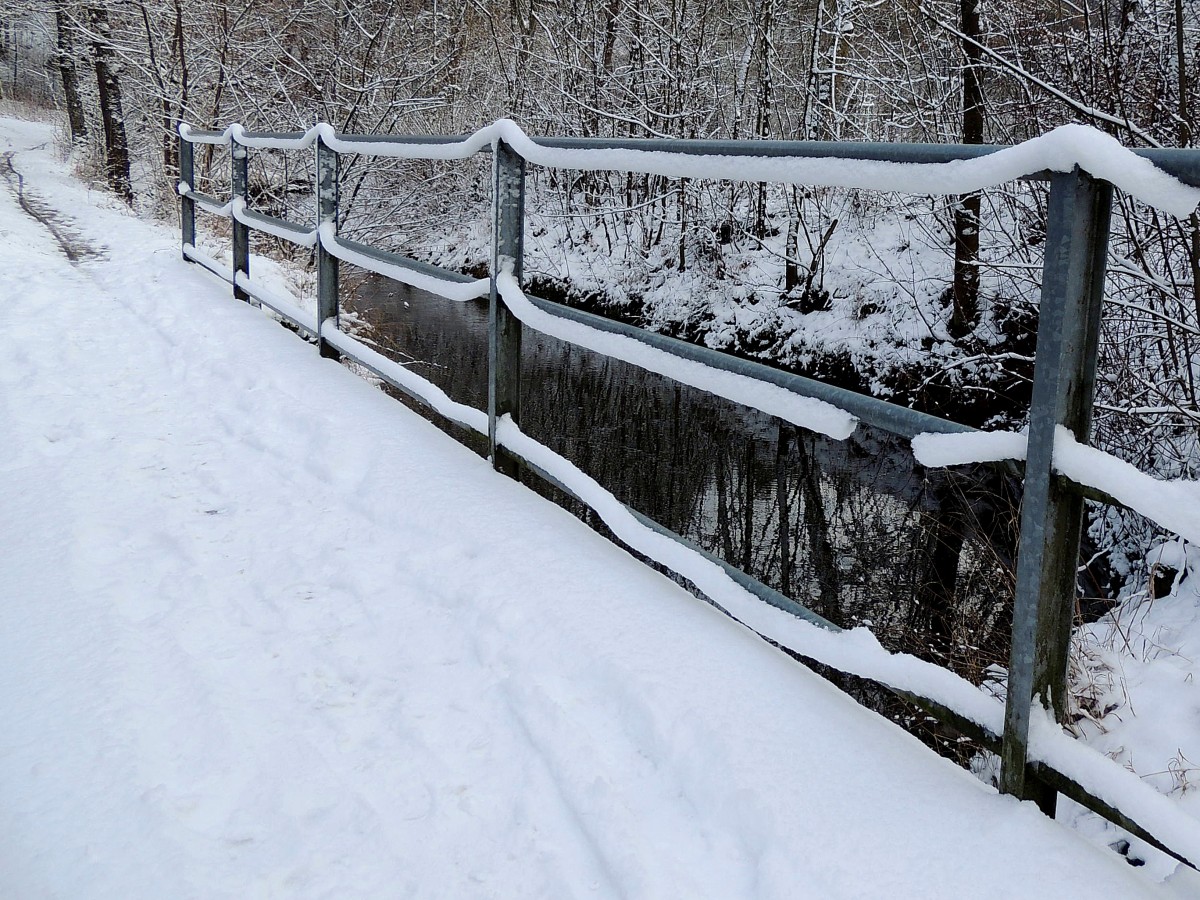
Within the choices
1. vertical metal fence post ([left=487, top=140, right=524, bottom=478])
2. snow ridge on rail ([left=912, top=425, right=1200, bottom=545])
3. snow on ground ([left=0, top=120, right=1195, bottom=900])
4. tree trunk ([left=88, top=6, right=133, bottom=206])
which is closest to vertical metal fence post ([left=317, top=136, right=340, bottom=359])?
snow on ground ([left=0, top=120, right=1195, bottom=900])

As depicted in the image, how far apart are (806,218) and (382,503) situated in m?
10.9

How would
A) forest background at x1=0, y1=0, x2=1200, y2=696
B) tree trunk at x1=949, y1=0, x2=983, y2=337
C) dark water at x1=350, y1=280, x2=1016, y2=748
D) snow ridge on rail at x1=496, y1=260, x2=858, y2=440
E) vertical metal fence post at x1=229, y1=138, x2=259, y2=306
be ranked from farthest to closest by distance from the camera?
tree trunk at x1=949, y1=0, x2=983, y2=337 → vertical metal fence post at x1=229, y1=138, x2=259, y2=306 → forest background at x1=0, y1=0, x2=1200, y2=696 → dark water at x1=350, y1=280, x2=1016, y2=748 → snow ridge on rail at x1=496, y1=260, x2=858, y2=440

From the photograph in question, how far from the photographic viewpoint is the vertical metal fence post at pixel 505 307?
3.74m

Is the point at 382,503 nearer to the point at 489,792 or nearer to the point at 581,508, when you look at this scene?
the point at 489,792

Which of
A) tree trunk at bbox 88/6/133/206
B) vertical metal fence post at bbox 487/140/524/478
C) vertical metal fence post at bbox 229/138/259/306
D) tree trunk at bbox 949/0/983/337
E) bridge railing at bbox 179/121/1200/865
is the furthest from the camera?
tree trunk at bbox 88/6/133/206

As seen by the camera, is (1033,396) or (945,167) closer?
(1033,396)

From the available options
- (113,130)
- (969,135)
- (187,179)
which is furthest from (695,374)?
(113,130)

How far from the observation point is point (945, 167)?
6.57 feet

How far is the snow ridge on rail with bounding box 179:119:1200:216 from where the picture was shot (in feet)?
5.43

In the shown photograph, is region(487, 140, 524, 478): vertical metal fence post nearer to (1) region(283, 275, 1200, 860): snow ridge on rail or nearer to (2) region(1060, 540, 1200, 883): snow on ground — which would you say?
(1) region(283, 275, 1200, 860): snow ridge on rail

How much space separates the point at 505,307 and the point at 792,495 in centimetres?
451

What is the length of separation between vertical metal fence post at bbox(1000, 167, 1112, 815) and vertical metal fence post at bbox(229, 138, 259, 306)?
6523mm

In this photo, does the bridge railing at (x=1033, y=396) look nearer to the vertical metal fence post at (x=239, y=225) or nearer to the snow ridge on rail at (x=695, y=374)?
the snow ridge on rail at (x=695, y=374)

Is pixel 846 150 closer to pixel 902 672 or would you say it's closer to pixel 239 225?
pixel 902 672
